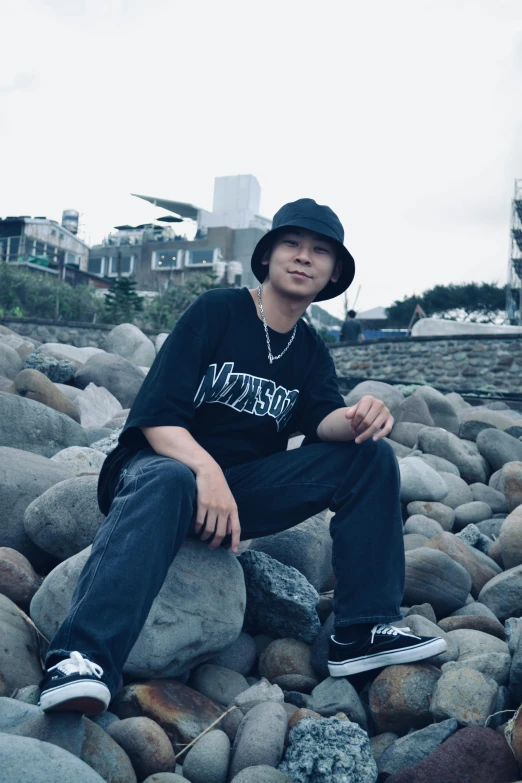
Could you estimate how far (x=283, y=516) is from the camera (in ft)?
8.34

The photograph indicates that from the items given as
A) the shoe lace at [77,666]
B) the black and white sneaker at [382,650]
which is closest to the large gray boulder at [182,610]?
the black and white sneaker at [382,650]

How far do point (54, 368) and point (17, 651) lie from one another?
16.5 feet

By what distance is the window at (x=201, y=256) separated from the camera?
37.4 m

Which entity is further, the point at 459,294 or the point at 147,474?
the point at 459,294

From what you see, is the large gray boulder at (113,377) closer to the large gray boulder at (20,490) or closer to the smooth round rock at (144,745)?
the large gray boulder at (20,490)

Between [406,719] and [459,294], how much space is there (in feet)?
111

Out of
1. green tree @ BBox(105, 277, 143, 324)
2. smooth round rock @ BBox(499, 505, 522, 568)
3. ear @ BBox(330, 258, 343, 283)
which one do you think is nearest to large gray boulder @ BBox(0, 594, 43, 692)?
ear @ BBox(330, 258, 343, 283)


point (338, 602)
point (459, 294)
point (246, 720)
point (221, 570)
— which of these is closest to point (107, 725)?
point (246, 720)

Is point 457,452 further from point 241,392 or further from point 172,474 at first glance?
point 172,474

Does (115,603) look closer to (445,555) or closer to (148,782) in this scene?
(148,782)

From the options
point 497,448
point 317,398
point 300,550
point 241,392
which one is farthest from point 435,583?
point 497,448

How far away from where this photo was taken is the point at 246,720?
7.09 feet

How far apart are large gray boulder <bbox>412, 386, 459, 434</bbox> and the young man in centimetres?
488

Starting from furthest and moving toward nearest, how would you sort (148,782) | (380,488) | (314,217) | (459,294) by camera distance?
(459,294) → (314,217) → (380,488) → (148,782)
